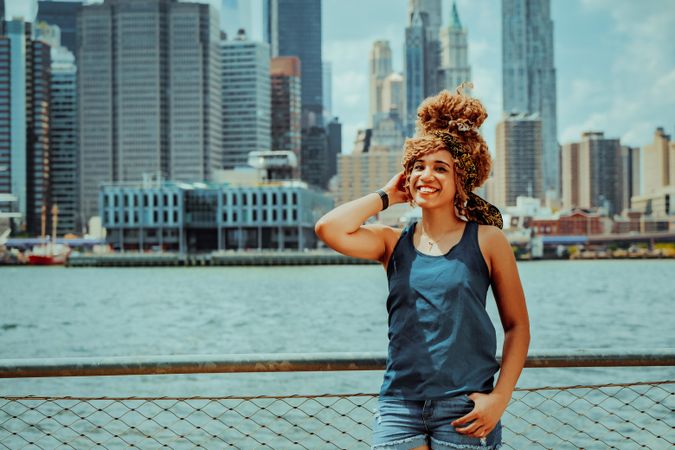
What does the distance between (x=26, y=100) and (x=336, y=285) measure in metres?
137

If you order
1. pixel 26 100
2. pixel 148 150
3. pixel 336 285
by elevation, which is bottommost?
pixel 336 285

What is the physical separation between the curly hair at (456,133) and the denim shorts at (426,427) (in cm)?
76

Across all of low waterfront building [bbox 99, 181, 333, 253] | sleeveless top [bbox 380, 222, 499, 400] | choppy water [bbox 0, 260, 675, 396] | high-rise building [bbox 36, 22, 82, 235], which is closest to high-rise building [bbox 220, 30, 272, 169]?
high-rise building [bbox 36, 22, 82, 235]

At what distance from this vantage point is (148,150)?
17412cm

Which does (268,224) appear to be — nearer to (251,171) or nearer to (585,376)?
(251,171)

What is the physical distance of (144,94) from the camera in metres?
175

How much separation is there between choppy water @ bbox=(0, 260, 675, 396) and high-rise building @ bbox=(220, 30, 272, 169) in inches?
4748

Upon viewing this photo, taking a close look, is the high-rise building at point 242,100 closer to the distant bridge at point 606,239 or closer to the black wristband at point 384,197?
the distant bridge at point 606,239

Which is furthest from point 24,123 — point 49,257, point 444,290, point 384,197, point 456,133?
point 444,290

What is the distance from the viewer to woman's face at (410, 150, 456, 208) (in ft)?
10.9

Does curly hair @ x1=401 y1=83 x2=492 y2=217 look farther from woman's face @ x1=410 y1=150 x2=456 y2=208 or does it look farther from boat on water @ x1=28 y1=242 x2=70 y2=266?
boat on water @ x1=28 y1=242 x2=70 y2=266

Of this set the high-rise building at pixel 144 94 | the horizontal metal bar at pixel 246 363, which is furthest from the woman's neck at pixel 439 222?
A: the high-rise building at pixel 144 94

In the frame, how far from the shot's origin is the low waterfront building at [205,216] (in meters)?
136

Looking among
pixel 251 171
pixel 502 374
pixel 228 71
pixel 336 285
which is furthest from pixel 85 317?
pixel 228 71
